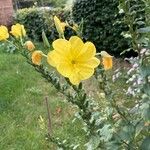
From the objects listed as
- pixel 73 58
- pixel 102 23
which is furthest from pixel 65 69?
pixel 102 23

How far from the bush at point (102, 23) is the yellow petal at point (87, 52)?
6.72 metres

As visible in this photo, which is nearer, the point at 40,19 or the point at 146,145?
the point at 146,145

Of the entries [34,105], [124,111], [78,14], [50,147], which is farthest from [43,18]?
[124,111]

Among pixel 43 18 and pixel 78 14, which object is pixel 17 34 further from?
pixel 43 18

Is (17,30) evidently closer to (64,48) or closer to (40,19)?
(64,48)

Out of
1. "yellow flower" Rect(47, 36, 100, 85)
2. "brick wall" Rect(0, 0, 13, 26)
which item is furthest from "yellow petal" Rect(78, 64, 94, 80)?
"brick wall" Rect(0, 0, 13, 26)

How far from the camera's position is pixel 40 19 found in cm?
1223

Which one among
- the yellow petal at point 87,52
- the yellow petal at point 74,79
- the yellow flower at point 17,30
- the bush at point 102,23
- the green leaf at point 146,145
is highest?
the yellow petal at point 87,52

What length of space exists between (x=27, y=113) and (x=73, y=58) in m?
4.40

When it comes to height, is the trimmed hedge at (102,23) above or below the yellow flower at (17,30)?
below

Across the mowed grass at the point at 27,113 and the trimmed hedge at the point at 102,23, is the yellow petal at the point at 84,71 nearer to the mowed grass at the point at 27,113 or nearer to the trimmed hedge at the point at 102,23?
the mowed grass at the point at 27,113

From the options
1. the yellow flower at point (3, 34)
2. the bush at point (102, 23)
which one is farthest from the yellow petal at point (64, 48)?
the bush at point (102, 23)

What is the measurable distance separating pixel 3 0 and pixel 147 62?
40.7 feet

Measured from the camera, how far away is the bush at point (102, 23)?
28.8 ft
